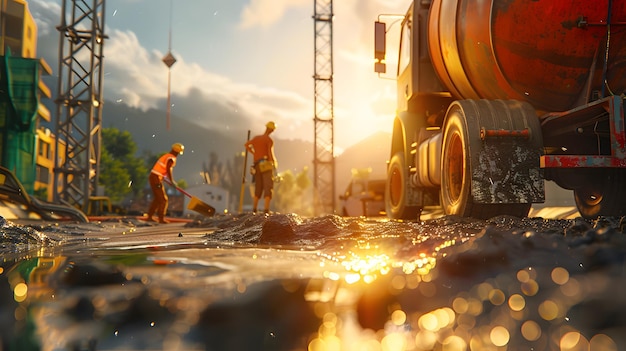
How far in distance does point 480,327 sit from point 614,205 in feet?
14.4

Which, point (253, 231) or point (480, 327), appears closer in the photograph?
point (480, 327)

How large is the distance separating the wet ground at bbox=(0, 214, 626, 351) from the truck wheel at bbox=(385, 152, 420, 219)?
503cm

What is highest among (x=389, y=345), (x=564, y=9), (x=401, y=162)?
(x=564, y=9)

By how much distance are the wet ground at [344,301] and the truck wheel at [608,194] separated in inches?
131

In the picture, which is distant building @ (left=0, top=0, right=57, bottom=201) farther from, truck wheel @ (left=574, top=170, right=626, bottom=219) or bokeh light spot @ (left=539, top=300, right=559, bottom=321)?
bokeh light spot @ (left=539, top=300, right=559, bottom=321)

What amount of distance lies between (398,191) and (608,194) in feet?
10.5

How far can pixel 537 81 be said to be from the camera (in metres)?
4.49

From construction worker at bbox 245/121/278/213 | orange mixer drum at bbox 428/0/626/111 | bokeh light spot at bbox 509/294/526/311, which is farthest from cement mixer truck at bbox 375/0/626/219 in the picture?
construction worker at bbox 245/121/278/213

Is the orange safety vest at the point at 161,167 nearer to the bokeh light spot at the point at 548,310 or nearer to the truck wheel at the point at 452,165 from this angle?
the truck wheel at the point at 452,165

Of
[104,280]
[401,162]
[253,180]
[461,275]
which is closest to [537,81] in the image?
[401,162]

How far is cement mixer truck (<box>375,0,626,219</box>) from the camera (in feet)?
13.3

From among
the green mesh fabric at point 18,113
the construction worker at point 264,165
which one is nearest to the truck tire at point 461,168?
the construction worker at point 264,165

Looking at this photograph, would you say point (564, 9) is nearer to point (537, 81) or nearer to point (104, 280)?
point (537, 81)

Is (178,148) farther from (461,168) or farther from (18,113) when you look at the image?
(18,113)
